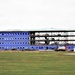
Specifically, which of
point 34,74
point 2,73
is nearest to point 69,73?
point 34,74

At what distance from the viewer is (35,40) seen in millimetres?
141750

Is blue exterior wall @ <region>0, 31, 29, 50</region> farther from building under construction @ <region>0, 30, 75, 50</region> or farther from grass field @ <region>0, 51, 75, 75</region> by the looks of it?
grass field @ <region>0, 51, 75, 75</region>

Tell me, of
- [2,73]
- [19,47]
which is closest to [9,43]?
[19,47]

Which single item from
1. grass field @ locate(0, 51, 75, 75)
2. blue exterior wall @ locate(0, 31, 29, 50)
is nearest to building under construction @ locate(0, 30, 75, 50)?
blue exterior wall @ locate(0, 31, 29, 50)

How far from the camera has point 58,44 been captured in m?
140

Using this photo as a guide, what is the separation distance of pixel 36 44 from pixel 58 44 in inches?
380

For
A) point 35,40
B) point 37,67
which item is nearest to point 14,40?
point 35,40

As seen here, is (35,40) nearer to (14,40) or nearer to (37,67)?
(14,40)

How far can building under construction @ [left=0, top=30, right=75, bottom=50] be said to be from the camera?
140m

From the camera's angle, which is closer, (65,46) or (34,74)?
(34,74)

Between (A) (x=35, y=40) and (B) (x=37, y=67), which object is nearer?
(B) (x=37, y=67)

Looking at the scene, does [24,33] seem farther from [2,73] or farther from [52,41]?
[2,73]

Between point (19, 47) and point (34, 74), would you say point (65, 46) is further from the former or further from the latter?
point (34, 74)

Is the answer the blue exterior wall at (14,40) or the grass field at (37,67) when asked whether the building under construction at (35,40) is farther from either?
the grass field at (37,67)
